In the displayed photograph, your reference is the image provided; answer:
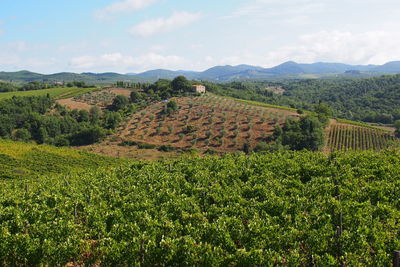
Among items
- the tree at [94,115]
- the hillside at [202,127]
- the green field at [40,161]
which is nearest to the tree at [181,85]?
the hillside at [202,127]

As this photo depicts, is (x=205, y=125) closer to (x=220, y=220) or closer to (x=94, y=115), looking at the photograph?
(x=94, y=115)

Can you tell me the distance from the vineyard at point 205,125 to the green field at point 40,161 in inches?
1298

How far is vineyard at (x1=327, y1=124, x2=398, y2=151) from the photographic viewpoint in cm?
9225

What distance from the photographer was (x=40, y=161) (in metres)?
65.0

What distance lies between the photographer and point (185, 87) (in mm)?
162375

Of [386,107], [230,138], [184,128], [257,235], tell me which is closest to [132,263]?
[257,235]

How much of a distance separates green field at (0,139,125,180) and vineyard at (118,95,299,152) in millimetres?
32974

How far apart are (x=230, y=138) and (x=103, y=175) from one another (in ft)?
213

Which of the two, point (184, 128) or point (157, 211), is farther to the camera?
point (184, 128)

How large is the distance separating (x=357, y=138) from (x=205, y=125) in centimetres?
5454

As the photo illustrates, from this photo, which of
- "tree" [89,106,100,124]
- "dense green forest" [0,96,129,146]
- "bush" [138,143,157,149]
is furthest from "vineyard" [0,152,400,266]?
"tree" [89,106,100,124]

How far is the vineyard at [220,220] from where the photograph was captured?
57.0 feet

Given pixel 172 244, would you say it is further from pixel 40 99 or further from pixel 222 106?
pixel 40 99

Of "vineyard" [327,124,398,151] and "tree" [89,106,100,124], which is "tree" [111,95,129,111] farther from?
"vineyard" [327,124,398,151]
